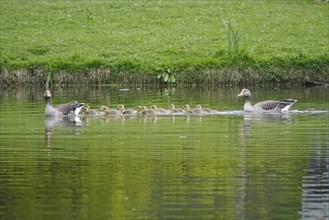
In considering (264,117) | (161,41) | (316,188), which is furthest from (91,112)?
(161,41)

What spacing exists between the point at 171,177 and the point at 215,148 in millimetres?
4077

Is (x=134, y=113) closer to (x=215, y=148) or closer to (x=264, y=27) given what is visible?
(x=215, y=148)

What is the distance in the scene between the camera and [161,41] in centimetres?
4719

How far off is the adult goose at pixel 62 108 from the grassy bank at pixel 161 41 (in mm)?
10034

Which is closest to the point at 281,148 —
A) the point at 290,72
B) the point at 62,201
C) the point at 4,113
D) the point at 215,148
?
the point at 215,148

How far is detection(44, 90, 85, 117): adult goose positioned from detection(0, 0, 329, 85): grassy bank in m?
10.0

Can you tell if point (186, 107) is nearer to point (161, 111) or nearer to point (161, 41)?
point (161, 111)

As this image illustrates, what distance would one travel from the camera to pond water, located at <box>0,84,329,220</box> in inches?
677

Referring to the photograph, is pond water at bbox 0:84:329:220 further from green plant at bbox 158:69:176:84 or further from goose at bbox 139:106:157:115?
green plant at bbox 158:69:176:84

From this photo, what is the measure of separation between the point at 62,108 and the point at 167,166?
11.3 meters

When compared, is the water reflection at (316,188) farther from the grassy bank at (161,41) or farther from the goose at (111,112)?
the grassy bank at (161,41)

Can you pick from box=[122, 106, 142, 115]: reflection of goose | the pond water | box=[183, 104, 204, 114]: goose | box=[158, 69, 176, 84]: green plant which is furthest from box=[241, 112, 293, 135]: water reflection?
box=[158, 69, 176, 84]: green plant

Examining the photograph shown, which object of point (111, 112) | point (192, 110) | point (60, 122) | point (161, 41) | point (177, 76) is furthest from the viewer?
point (161, 41)

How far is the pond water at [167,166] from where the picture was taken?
1719cm
